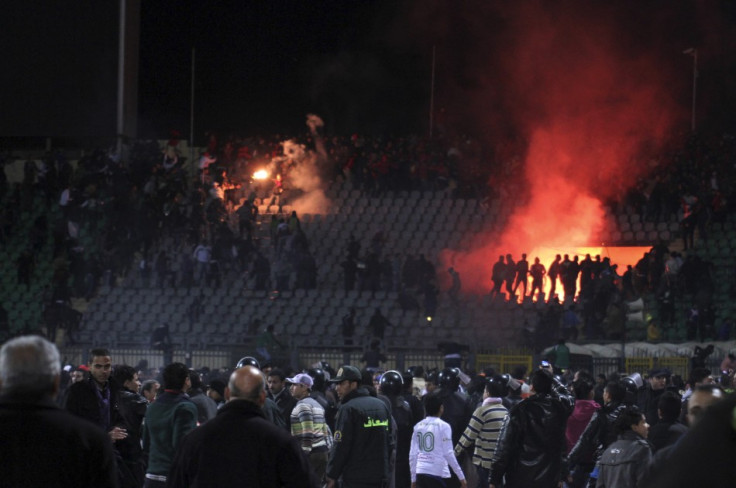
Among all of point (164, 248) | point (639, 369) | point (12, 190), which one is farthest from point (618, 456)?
point (12, 190)

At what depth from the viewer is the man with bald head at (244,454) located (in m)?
5.11

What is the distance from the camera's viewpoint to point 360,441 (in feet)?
30.3

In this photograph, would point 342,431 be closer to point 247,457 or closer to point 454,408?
point 454,408

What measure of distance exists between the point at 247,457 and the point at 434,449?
4.94 metres

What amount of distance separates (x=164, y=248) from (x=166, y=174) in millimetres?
2431

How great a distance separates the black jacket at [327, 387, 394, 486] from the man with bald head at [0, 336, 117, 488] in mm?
5269

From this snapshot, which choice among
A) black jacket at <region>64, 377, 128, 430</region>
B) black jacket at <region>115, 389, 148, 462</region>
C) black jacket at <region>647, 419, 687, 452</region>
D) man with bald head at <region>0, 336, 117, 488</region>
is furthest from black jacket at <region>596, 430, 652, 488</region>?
man with bald head at <region>0, 336, 117, 488</region>

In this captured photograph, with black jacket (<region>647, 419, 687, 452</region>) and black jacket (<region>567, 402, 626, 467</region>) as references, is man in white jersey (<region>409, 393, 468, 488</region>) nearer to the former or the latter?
black jacket (<region>567, 402, 626, 467</region>)

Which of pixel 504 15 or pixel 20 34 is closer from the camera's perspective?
pixel 20 34

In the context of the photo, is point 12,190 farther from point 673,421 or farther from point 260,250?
point 673,421

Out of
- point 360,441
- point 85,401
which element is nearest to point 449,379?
point 360,441

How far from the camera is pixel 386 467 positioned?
9.41m

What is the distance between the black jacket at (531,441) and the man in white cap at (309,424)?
1.88m

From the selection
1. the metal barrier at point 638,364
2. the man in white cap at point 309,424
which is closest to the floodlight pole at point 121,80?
the metal barrier at point 638,364
